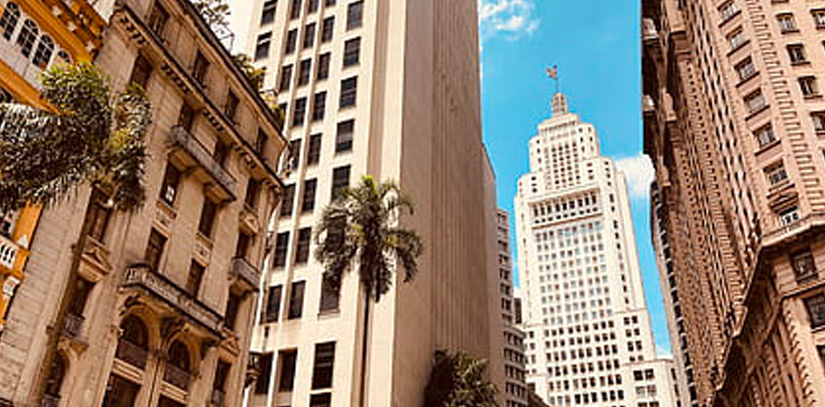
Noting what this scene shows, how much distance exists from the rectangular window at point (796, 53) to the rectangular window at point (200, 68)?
46.3 metres

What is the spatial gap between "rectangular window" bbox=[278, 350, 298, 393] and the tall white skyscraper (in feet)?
407

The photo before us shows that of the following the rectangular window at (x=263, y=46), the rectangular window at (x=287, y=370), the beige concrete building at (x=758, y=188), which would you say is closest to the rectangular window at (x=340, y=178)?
the rectangular window at (x=287, y=370)

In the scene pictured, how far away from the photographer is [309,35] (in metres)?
69.4

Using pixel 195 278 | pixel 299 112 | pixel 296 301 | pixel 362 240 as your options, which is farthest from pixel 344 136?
pixel 195 278

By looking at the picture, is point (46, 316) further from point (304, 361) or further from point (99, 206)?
point (304, 361)

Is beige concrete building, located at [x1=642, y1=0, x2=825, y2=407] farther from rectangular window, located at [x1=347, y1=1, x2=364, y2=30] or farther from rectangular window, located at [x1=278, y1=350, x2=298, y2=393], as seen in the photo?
rectangular window, located at [x1=278, y1=350, x2=298, y2=393]

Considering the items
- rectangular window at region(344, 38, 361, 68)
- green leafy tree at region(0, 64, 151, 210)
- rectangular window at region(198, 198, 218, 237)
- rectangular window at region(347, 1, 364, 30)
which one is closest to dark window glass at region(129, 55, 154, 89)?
rectangular window at region(198, 198, 218, 237)

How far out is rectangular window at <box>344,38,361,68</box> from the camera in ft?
210

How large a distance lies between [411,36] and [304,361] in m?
36.6

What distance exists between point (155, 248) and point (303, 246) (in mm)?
27718

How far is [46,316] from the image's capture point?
22078 mm

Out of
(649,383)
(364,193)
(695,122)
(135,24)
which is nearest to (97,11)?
(135,24)

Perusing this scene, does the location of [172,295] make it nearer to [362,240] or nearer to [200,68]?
[362,240]

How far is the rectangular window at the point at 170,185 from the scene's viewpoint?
96.8ft
